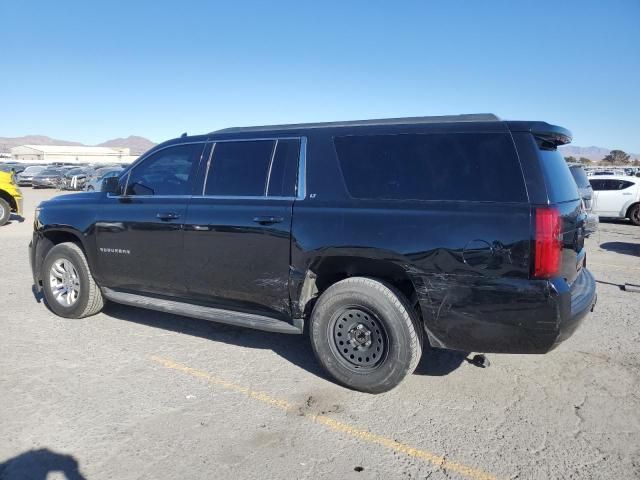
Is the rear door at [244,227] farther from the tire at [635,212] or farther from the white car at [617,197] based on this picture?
the tire at [635,212]

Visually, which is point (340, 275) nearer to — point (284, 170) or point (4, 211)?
point (284, 170)

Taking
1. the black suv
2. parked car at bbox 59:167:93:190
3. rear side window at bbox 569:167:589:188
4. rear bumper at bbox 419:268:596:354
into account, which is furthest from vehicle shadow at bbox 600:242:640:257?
parked car at bbox 59:167:93:190

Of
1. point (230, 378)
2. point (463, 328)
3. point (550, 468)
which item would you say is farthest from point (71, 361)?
point (550, 468)

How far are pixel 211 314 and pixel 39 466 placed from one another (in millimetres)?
1800

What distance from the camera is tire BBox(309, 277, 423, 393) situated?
3600mm

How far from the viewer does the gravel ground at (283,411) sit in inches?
114

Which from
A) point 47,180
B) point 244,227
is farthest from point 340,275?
point 47,180

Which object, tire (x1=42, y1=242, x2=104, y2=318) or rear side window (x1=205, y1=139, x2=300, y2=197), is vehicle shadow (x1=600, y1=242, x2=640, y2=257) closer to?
rear side window (x1=205, y1=139, x2=300, y2=197)

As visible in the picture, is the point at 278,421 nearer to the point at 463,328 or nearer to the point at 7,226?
the point at 463,328

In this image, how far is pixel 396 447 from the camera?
10.1ft

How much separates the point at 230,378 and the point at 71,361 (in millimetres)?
1450

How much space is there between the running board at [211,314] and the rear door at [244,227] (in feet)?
0.25

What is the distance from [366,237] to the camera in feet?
11.8

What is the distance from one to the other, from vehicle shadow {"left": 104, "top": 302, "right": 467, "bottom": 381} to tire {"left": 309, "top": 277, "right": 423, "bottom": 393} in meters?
0.34
